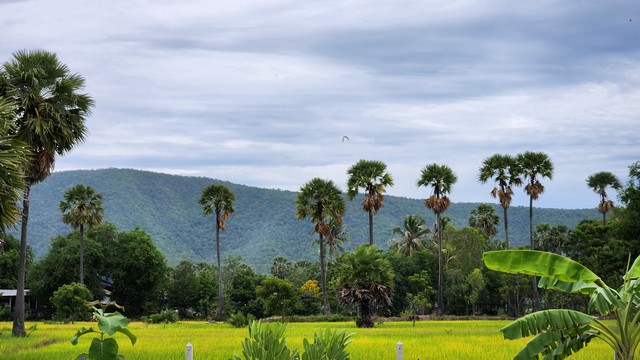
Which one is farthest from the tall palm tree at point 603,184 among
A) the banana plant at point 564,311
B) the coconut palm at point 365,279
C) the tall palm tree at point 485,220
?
the banana plant at point 564,311

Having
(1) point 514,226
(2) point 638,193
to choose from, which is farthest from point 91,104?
(1) point 514,226

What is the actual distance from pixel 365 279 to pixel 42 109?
22.3 metres

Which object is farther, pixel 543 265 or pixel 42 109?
pixel 42 109

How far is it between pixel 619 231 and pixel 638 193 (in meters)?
3.55

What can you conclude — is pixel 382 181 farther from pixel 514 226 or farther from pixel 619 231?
pixel 514 226

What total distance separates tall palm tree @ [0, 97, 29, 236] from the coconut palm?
1103 inches

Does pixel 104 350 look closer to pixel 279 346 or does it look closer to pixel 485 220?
pixel 279 346

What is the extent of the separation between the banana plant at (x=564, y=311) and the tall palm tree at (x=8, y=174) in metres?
13.0

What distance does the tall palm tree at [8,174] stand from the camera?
65.3 feet

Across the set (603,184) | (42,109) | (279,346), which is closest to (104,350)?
(279,346)

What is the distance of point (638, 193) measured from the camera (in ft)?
139

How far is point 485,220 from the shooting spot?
101250 millimetres

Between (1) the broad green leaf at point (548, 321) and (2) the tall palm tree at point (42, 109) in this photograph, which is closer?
(1) the broad green leaf at point (548, 321)

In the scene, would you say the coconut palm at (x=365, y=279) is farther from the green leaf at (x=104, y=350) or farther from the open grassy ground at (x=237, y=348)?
the green leaf at (x=104, y=350)
